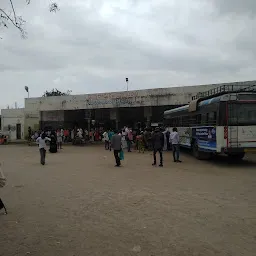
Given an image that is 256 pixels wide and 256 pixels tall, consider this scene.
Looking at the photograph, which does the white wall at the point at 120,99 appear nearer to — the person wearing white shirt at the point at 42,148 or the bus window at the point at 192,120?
the bus window at the point at 192,120

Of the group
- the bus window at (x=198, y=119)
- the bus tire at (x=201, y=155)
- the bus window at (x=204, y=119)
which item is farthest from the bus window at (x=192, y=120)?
the bus window at (x=204, y=119)

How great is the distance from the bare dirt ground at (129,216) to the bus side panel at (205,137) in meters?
2.88

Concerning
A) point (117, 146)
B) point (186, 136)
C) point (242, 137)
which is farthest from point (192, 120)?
point (117, 146)

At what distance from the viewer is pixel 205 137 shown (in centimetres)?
1382

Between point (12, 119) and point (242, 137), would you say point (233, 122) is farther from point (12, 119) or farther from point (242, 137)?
point (12, 119)

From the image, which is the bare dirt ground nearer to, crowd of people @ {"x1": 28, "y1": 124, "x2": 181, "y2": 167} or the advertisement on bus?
the advertisement on bus

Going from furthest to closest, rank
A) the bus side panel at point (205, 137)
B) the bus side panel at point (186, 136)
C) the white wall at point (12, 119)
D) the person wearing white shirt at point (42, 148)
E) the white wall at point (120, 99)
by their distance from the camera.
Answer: the white wall at point (12, 119), the white wall at point (120, 99), the bus side panel at point (186, 136), the person wearing white shirt at point (42, 148), the bus side panel at point (205, 137)

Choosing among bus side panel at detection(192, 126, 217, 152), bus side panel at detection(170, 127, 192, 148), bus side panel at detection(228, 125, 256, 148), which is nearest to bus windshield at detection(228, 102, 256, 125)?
bus side panel at detection(228, 125, 256, 148)

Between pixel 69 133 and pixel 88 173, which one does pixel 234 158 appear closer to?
pixel 88 173

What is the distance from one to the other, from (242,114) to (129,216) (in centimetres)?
836

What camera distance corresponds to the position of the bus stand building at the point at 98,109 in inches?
1002

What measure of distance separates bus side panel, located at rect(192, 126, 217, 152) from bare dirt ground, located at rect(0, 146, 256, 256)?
2.88m

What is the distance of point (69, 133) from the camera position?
31062 millimetres

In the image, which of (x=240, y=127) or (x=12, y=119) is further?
(x=12, y=119)
